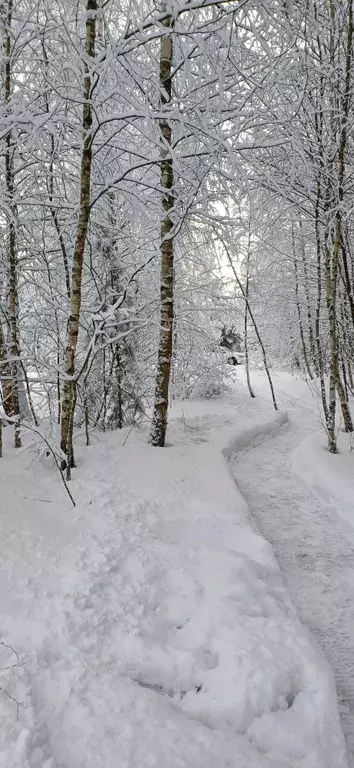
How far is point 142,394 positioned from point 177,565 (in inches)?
203

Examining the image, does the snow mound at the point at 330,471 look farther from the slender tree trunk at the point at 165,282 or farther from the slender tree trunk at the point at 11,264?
the slender tree trunk at the point at 11,264

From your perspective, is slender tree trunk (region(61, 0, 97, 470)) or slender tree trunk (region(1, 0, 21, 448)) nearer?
slender tree trunk (region(61, 0, 97, 470))

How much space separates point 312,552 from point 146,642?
2476mm

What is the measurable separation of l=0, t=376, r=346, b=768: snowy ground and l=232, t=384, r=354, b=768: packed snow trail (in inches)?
10.4

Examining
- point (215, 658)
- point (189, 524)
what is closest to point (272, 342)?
point (189, 524)

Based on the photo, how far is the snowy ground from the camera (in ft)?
7.86

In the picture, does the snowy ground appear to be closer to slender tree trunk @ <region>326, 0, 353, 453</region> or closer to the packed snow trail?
the packed snow trail

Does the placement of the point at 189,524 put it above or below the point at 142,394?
below

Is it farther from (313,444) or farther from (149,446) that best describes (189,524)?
(313,444)

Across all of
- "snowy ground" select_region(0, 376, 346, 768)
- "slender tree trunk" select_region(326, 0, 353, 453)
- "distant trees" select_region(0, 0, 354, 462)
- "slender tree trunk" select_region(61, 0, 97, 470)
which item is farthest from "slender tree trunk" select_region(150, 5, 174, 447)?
"slender tree trunk" select_region(326, 0, 353, 453)

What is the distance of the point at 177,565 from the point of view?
4102mm

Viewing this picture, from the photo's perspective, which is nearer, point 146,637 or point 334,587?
point 146,637

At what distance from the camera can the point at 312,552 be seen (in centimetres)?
491

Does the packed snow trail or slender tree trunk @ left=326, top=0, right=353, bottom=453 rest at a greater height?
slender tree trunk @ left=326, top=0, right=353, bottom=453
